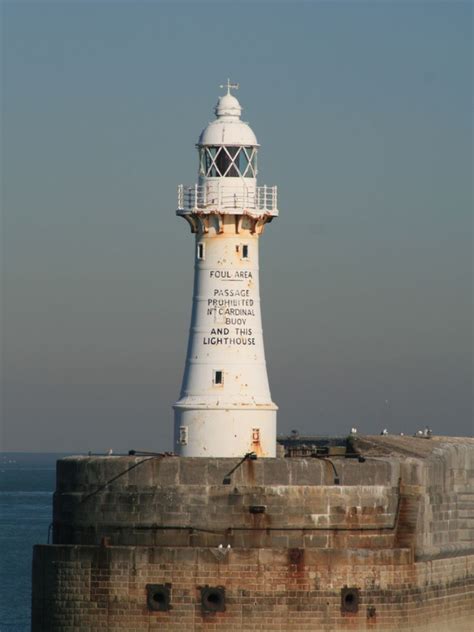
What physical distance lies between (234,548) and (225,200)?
8622mm

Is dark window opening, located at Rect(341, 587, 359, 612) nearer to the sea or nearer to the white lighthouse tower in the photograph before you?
the white lighthouse tower

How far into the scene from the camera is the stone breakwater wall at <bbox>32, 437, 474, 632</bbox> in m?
54.0

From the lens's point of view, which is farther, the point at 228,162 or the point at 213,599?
the point at 228,162

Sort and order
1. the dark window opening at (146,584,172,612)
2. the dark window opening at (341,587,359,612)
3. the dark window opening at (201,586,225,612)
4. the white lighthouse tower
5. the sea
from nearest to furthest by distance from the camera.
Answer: the dark window opening at (201,586,225,612), the dark window opening at (146,584,172,612), the dark window opening at (341,587,359,612), the white lighthouse tower, the sea

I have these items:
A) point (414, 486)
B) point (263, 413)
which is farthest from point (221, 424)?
point (414, 486)

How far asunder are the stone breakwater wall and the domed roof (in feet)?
26.1

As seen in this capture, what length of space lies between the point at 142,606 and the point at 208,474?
10.6 feet

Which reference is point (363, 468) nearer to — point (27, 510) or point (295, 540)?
point (295, 540)

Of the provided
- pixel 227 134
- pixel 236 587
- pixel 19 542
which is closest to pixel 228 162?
pixel 227 134

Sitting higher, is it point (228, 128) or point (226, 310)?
point (228, 128)

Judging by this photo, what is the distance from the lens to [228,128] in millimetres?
58312

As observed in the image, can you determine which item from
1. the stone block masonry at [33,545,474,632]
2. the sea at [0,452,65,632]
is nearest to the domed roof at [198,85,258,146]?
the stone block masonry at [33,545,474,632]

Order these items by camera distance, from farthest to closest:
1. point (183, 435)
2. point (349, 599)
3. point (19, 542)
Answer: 1. point (19, 542)
2. point (183, 435)
3. point (349, 599)

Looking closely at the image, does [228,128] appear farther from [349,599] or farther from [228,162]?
[349,599]
